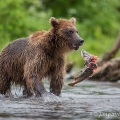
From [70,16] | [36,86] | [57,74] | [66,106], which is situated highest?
[70,16]

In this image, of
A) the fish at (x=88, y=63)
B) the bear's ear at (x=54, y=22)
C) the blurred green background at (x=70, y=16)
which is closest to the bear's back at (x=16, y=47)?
the bear's ear at (x=54, y=22)

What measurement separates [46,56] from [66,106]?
1.39 metres

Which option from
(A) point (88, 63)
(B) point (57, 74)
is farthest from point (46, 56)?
(A) point (88, 63)

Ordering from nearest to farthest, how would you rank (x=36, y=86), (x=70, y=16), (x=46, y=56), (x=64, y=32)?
(x=36, y=86) → (x=46, y=56) → (x=64, y=32) → (x=70, y=16)

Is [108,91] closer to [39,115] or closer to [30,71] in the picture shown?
[30,71]

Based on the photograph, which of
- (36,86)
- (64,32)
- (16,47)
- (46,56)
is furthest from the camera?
Answer: (16,47)

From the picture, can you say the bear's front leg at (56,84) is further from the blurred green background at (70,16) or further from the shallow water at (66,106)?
the blurred green background at (70,16)

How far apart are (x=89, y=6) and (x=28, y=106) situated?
15619 millimetres

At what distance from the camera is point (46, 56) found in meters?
9.51

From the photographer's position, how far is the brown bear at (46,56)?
9422mm

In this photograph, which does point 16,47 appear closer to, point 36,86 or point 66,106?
point 36,86

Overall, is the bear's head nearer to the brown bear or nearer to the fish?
the brown bear

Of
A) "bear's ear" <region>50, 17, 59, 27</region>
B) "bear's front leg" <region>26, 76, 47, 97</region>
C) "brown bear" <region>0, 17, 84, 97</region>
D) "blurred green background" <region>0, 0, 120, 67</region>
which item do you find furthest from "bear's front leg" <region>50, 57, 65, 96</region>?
"blurred green background" <region>0, 0, 120, 67</region>

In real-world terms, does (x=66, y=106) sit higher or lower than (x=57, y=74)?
lower
